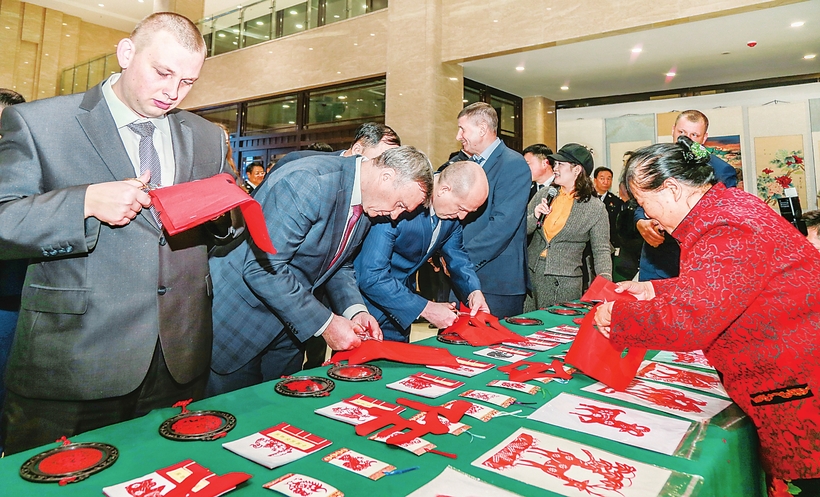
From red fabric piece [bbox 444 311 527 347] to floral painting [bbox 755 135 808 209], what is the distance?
4.86 m

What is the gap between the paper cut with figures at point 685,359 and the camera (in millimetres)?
1663

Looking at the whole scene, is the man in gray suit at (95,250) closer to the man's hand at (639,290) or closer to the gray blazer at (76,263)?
the gray blazer at (76,263)

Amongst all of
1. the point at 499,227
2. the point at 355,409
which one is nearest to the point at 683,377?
the point at 355,409

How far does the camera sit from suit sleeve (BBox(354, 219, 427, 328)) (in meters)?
2.12

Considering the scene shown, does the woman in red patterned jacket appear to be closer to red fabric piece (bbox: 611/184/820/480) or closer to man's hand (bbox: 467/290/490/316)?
red fabric piece (bbox: 611/184/820/480)

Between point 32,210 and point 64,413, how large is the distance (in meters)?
0.51

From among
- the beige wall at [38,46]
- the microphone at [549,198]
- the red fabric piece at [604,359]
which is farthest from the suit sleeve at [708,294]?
the beige wall at [38,46]

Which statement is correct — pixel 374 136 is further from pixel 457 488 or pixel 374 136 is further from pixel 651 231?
pixel 457 488

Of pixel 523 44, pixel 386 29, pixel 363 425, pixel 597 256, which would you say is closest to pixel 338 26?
pixel 386 29

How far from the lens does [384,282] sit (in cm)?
213

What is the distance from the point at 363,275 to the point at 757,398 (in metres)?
1.44

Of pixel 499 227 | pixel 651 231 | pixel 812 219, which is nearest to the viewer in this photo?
pixel 812 219

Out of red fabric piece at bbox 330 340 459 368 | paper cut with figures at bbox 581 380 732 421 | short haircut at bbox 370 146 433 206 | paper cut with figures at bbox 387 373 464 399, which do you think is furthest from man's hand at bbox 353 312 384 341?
paper cut with figures at bbox 581 380 732 421

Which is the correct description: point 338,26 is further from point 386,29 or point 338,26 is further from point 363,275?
point 363,275
